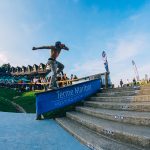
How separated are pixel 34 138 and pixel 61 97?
4.06 metres

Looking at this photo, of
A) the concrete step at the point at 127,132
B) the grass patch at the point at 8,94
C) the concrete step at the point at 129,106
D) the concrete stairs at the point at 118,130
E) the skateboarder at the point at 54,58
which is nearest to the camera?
the concrete step at the point at 127,132

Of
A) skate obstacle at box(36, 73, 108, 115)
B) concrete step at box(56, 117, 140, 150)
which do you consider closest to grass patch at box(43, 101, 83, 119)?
skate obstacle at box(36, 73, 108, 115)

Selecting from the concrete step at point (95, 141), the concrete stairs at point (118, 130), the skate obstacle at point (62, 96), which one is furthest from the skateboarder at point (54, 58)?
the concrete step at point (95, 141)

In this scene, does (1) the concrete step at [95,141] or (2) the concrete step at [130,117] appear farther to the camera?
(2) the concrete step at [130,117]

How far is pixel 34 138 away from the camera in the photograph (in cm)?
609

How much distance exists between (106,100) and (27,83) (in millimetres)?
20808

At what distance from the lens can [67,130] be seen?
6910mm

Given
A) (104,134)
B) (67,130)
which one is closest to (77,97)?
(67,130)

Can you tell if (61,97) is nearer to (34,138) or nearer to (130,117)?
(34,138)

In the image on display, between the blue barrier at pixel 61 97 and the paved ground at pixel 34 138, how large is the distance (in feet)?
5.01

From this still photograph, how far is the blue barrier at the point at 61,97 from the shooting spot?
9523 millimetres

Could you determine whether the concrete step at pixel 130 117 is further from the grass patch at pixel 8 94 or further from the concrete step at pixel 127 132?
the grass patch at pixel 8 94

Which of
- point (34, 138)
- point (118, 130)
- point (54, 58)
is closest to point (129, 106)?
point (118, 130)

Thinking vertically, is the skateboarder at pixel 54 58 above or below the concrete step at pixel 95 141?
above
